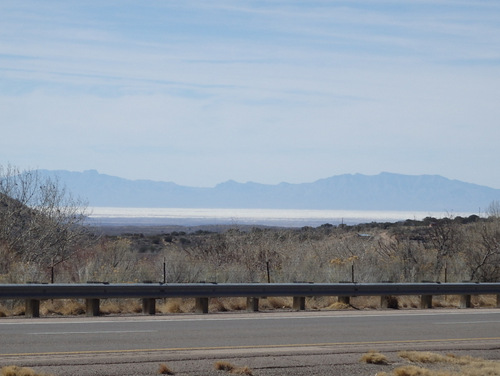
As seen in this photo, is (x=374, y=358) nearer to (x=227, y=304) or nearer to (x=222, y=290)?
(x=222, y=290)

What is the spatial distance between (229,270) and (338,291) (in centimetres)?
459

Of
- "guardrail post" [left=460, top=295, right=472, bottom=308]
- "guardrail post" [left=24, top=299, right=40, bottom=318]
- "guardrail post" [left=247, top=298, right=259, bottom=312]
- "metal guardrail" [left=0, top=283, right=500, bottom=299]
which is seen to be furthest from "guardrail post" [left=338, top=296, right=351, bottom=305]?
"guardrail post" [left=24, top=299, right=40, bottom=318]

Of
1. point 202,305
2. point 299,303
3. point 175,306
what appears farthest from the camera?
point 299,303

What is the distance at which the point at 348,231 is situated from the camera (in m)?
61.5

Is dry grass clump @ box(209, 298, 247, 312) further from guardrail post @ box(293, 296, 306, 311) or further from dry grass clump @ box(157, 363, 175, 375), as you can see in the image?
dry grass clump @ box(157, 363, 175, 375)

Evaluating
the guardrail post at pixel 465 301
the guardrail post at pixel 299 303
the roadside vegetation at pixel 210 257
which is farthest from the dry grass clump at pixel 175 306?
the guardrail post at pixel 465 301

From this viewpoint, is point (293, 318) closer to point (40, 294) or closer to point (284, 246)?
point (40, 294)

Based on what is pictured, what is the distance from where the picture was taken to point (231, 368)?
10906mm

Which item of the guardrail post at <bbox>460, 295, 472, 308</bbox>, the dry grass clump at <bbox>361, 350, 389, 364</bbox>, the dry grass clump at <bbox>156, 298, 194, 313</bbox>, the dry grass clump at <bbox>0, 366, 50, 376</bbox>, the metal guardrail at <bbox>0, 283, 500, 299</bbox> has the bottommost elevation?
the guardrail post at <bbox>460, 295, 472, 308</bbox>

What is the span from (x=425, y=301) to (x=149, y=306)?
744cm

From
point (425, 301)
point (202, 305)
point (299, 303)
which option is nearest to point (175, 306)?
point (202, 305)

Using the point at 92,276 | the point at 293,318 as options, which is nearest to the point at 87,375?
the point at 293,318

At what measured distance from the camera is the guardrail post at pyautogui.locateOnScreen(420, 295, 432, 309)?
21969mm

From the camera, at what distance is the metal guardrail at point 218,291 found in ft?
56.6
